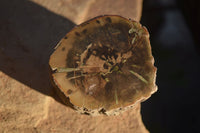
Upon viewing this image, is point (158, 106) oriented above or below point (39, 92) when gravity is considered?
below

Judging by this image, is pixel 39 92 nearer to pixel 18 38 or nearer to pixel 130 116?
pixel 18 38

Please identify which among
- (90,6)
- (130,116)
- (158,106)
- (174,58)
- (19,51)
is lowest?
(158,106)

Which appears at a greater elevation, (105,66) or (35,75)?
A: (105,66)

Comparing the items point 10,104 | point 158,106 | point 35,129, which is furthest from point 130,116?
point 158,106

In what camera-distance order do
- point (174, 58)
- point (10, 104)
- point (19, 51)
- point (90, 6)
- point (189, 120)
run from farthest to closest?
point (174, 58) < point (189, 120) < point (90, 6) < point (19, 51) < point (10, 104)

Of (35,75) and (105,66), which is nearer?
(105,66)

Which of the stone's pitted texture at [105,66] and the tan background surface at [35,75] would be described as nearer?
the stone's pitted texture at [105,66]
